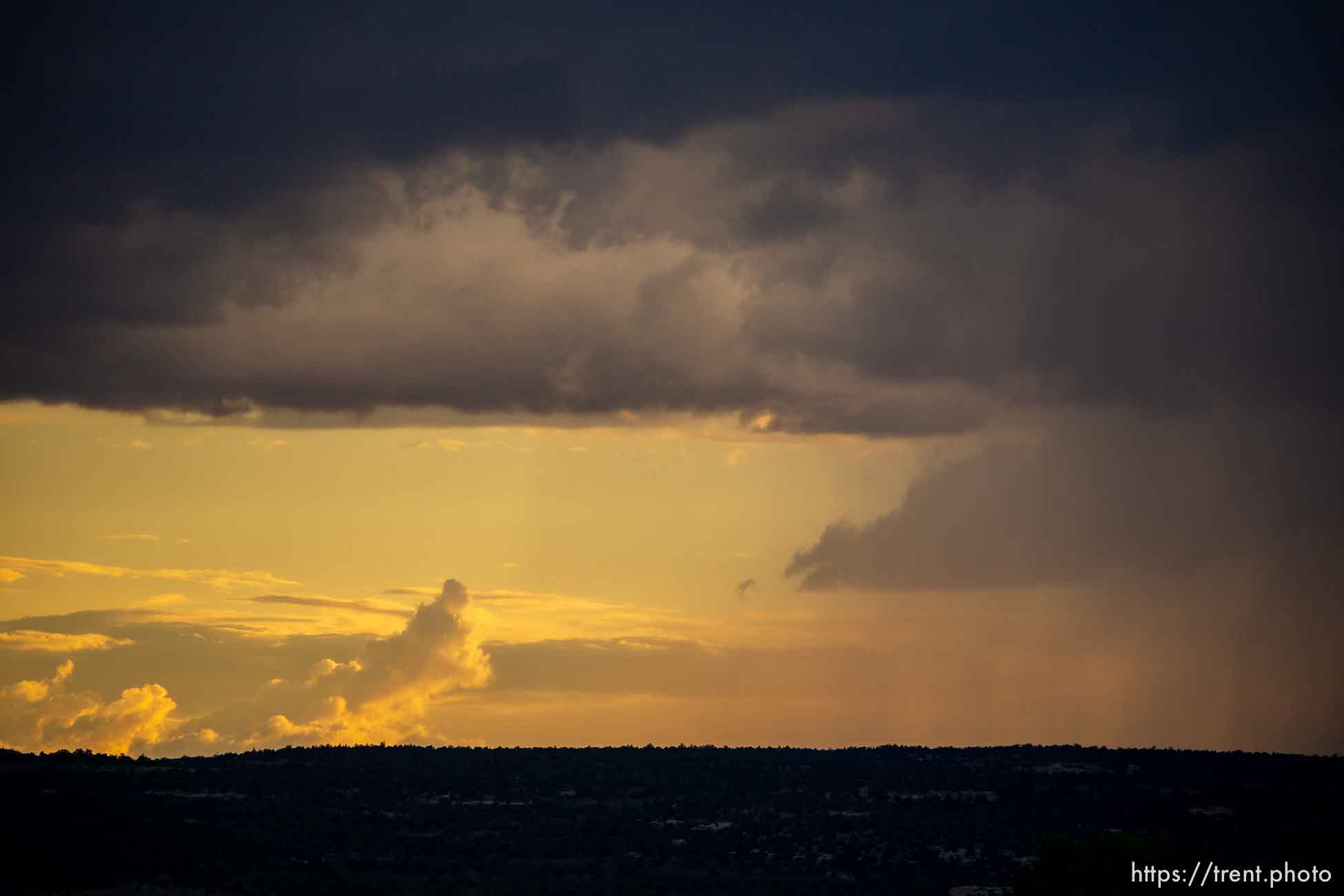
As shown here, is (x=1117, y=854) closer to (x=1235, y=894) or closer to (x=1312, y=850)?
(x=1235, y=894)

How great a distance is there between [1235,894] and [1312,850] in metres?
41.8

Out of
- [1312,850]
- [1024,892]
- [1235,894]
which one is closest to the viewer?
[1235,894]

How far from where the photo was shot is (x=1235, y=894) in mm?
161625

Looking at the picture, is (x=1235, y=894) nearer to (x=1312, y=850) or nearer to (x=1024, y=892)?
(x=1024, y=892)

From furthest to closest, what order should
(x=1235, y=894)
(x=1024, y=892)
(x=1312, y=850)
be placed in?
(x=1312, y=850) < (x=1024, y=892) < (x=1235, y=894)

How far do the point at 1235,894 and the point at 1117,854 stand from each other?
15204mm

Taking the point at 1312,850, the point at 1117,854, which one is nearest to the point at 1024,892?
the point at 1117,854

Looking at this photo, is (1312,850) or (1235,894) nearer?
(1235,894)

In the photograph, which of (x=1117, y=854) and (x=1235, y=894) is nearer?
(x=1235, y=894)

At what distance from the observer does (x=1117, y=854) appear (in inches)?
6895

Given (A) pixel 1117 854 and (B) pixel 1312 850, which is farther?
(B) pixel 1312 850

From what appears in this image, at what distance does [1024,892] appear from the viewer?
17362 centimetres

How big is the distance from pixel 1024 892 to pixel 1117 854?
982 centimetres
